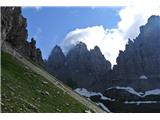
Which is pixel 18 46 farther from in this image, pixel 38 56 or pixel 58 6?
pixel 58 6

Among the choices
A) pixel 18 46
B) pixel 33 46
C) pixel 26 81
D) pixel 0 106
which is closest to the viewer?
pixel 0 106

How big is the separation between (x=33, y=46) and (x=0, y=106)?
3246 inches

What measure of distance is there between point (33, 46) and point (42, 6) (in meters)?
84.4

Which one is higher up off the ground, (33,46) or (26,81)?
(33,46)

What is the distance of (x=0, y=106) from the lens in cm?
2081
